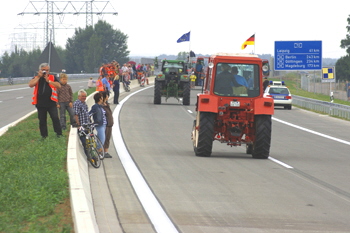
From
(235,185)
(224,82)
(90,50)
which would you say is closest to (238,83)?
(224,82)

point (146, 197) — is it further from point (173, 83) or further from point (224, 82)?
point (173, 83)

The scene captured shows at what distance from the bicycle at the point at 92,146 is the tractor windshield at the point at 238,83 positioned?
3.58 meters

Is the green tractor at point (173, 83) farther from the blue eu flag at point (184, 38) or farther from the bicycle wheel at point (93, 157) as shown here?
the bicycle wheel at point (93, 157)

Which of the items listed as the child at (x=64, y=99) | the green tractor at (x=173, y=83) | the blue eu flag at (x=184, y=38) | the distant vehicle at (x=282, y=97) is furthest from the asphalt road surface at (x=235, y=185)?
the blue eu flag at (x=184, y=38)

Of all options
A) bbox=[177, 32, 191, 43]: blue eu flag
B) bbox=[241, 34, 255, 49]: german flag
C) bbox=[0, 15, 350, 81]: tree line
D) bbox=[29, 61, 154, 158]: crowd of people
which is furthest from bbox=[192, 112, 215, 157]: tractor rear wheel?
bbox=[0, 15, 350, 81]: tree line

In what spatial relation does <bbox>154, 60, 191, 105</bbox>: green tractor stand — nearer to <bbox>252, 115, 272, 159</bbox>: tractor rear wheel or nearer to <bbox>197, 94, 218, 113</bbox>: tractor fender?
<bbox>197, 94, 218, 113</bbox>: tractor fender

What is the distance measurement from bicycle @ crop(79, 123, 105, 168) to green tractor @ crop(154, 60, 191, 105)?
25.1 m

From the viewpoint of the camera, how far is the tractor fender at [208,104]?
1622cm

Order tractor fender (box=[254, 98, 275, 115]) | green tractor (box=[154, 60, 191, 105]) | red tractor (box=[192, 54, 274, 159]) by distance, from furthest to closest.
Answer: green tractor (box=[154, 60, 191, 105]), red tractor (box=[192, 54, 274, 159]), tractor fender (box=[254, 98, 275, 115])

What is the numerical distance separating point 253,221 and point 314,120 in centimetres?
2497

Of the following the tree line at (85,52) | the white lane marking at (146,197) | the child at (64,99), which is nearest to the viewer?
the white lane marking at (146,197)

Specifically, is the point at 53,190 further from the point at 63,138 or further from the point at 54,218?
the point at 63,138

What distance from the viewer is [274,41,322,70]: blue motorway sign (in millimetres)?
52844

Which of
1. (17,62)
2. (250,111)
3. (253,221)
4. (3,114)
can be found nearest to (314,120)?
(3,114)
